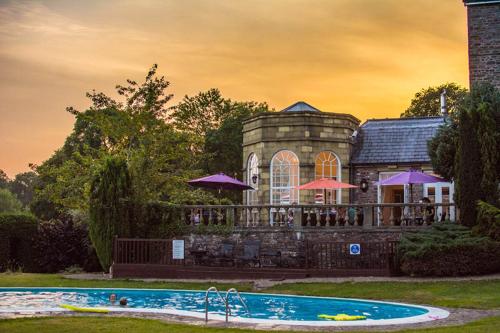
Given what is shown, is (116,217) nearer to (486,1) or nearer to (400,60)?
(400,60)

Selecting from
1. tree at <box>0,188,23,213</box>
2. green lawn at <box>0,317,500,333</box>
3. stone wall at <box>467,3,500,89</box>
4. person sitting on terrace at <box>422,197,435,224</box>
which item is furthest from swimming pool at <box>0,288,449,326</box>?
tree at <box>0,188,23,213</box>

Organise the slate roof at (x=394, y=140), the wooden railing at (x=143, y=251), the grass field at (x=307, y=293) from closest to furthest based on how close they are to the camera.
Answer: the grass field at (x=307, y=293) → the wooden railing at (x=143, y=251) → the slate roof at (x=394, y=140)

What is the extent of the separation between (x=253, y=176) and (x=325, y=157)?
11.3 feet

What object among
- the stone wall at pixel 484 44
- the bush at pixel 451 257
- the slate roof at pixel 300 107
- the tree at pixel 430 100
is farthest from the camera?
the tree at pixel 430 100

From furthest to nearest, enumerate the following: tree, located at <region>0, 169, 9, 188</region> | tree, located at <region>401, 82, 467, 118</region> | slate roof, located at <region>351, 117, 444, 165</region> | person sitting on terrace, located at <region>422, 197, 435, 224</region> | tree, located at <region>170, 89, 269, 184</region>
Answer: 1. tree, located at <region>0, 169, 9, 188</region>
2. tree, located at <region>401, 82, 467, 118</region>
3. tree, located at <region>170, 89, 269, 184</region>
4. slate roof, located at <region>351, 117, 444, 165</region>
5. person sitting on terrace, located at <region>422, 197, 435, 224</region>

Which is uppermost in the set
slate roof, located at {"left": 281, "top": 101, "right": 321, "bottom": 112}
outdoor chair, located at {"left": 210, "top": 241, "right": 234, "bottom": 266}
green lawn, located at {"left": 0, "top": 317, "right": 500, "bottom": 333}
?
slate roof, located at {"left": 281, "top": 101, "right": 321, "bottom": 112}

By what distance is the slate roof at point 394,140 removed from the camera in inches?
1423

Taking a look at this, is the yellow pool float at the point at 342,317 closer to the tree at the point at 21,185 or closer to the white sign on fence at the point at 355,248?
the white sign on fence at the point at 355,248

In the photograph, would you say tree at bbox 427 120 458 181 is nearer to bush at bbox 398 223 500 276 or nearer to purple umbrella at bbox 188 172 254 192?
bush at bbox 398 223 500 276

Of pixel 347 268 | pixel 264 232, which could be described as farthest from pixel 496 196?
pixel 264 232

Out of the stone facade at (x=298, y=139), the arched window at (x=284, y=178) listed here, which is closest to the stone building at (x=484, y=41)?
the stone facade at (x=298, y=139)

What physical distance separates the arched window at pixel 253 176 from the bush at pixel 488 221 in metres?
11.1

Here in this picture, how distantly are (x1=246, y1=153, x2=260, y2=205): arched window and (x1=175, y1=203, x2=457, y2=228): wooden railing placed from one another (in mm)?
2621

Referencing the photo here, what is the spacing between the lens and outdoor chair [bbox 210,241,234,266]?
29.5 metres
